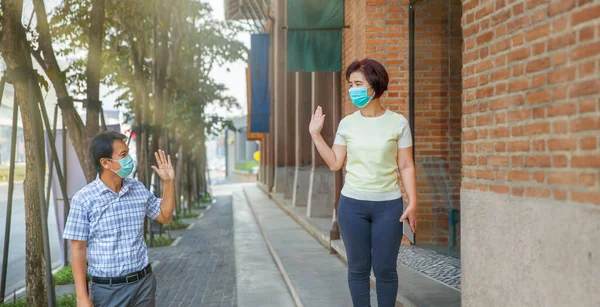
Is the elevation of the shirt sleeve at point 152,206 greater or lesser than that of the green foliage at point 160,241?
greater

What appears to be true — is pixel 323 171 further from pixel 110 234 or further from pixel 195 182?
pixel 195 182

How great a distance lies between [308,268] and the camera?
8406 mm

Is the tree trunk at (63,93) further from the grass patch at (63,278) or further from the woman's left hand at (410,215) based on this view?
the woman's left hand at (410,215)

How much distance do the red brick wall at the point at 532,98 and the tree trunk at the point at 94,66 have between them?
5.17 metres

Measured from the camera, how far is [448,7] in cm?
876

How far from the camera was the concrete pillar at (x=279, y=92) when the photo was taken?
87.8 ft

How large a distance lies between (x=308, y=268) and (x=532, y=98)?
538cm

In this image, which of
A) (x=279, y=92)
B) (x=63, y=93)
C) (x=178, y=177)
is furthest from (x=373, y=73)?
(x=279, y=92)

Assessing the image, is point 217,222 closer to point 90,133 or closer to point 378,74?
point 90,133

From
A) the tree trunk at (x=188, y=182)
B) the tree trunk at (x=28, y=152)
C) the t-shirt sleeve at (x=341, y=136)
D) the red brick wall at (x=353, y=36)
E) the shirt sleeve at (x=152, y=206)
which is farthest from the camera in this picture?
the tree trunk at (x=188, y=182)

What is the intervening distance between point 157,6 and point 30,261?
788 centimetres

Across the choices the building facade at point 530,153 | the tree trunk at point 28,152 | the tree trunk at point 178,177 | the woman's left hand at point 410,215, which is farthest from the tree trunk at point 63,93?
the tree trunk at point 178,177

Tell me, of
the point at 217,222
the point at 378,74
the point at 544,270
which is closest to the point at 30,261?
the point at 378,74

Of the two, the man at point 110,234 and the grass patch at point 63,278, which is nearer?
the man at point 110,234
